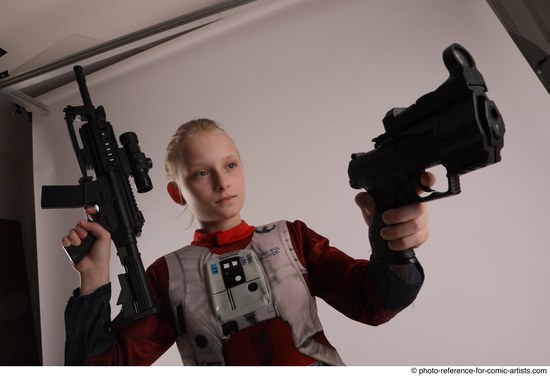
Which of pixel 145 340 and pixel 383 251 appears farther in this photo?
pixel 145 340

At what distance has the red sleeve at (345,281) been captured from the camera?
76 cm

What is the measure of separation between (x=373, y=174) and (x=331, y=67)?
1.74 feet

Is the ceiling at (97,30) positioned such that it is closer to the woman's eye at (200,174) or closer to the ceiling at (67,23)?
the ceiling at (67,23)

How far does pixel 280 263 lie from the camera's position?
85 centimetres

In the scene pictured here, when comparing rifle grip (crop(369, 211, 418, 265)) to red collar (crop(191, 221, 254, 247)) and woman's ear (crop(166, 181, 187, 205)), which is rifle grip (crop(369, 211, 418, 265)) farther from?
woman's ear (crop(166, 181, 187, 205))

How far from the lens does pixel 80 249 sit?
2.89 feet

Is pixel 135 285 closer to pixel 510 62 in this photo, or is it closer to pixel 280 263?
pixel 280 263

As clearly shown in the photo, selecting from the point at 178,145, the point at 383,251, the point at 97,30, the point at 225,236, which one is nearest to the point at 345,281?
the point at 383,251

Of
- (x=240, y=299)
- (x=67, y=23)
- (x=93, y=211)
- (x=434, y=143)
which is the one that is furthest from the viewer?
(x=67, y=23)

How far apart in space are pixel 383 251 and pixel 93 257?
554 millimetres

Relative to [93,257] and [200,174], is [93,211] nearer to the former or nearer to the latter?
[93,257]

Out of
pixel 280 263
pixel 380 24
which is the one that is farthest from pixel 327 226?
pixel 380 24

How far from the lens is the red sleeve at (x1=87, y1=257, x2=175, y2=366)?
828 millimetres

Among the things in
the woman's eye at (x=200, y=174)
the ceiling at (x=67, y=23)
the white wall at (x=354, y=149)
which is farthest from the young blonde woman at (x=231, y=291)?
the ceiling at (x=67, y=23)
